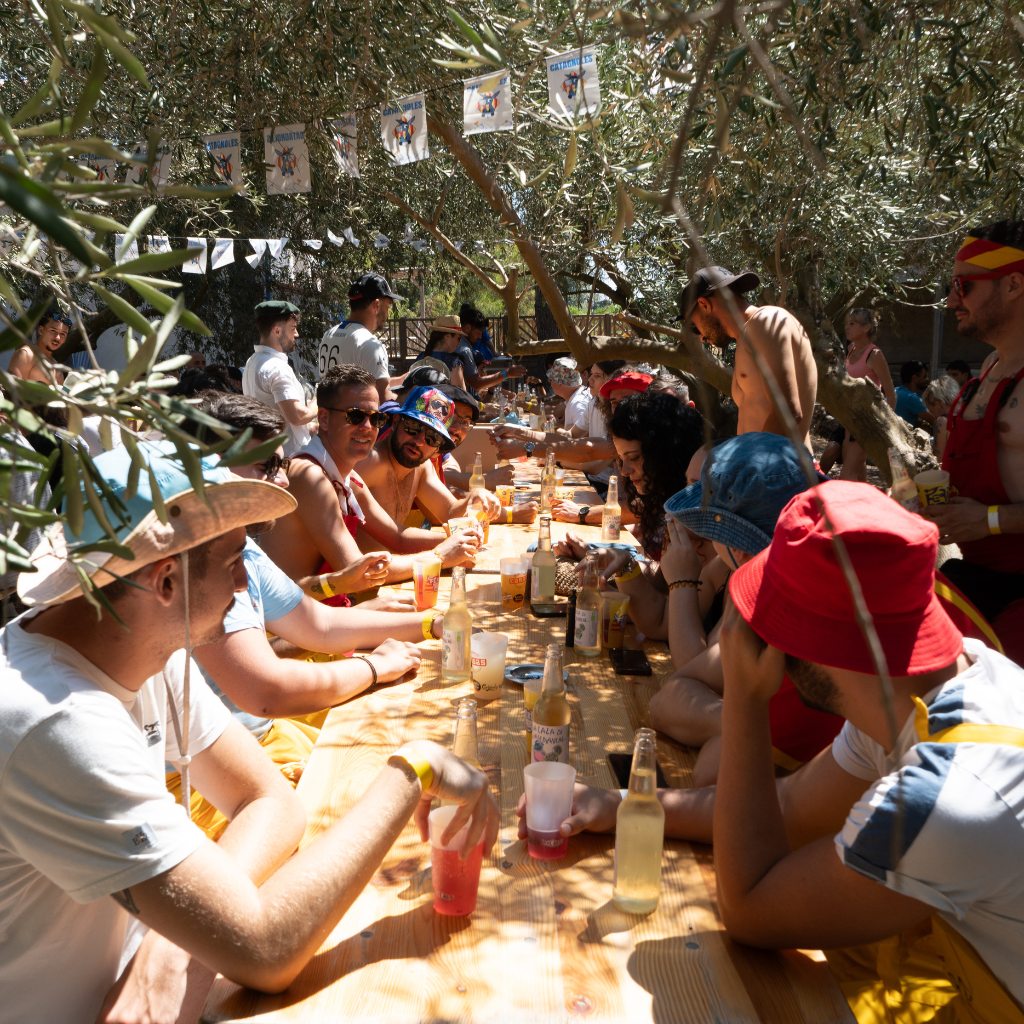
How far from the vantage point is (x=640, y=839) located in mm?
1555

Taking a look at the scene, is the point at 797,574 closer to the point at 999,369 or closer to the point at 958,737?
the point at 958,737

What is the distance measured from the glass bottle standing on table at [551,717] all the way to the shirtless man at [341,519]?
170 centimetres

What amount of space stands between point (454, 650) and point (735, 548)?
37.8 inches

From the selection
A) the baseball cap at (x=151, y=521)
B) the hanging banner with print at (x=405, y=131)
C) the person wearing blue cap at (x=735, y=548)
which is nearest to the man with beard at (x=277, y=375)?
the hanging banner with print at (x=405, y=131)

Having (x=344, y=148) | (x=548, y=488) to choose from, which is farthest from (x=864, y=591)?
(x=344, y=148)

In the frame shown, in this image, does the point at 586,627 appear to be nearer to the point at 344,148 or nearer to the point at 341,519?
the point at 341,519

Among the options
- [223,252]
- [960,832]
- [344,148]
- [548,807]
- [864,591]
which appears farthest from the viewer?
[223,252]

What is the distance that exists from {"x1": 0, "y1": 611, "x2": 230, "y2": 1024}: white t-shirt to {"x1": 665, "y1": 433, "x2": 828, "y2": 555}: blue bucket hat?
1339mm

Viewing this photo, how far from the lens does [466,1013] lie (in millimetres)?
1310

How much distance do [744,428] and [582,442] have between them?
2945 millimetres

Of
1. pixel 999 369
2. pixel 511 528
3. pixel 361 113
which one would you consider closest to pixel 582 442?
pixel 511 528

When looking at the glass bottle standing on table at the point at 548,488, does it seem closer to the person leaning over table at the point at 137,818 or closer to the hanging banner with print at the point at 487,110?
the hanging banner with print at the point at 487,110

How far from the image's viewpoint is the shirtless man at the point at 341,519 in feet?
11.6

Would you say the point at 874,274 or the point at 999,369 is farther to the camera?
the point at 874,274
